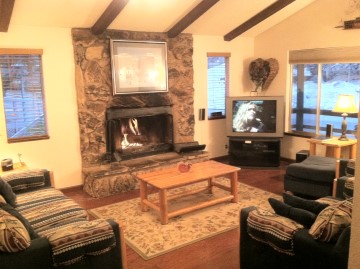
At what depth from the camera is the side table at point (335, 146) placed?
5.13 metres

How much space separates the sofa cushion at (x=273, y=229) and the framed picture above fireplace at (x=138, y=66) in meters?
3.33

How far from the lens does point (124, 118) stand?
17.9ft

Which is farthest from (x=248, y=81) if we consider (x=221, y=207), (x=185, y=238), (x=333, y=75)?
(x=185, y=238)

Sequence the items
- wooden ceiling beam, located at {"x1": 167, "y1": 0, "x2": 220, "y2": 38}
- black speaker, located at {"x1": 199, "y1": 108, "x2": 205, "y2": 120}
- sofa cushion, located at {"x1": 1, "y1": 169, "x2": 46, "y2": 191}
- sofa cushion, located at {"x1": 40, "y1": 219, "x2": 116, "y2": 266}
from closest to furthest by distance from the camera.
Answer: sofa cushion, located at {"x1": 40, "y1": 219, "x2": 116, "y2": 266} → sofa cushion, located at {"x1": 1, "y1": 169, "x2": 46, "y2": 191} → wooden ceiling beam, located at {"x1": 167, "y1": 0, "x2": 220, "y2": 38} → black speaker, located at {"x1": 199, "y1": 108, "x2": 205, "y2": 120}

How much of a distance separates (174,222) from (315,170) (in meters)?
1.85

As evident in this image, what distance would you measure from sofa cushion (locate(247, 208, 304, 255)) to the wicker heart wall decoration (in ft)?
14.0

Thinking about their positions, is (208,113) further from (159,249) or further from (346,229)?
(346,229)

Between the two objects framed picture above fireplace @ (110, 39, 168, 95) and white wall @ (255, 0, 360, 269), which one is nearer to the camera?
framed picture above fireplace @ (110, 39, 168, 95)

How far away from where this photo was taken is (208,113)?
256 inches

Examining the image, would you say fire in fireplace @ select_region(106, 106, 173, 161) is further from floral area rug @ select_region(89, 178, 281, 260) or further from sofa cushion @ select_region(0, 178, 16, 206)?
sofa cushion @ select_region(0, 178, 16, 206)

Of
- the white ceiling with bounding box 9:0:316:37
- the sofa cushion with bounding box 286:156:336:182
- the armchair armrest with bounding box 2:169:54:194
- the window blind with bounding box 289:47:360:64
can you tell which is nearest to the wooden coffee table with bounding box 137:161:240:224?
the sofa cushion with bounding box 286:156:336:182

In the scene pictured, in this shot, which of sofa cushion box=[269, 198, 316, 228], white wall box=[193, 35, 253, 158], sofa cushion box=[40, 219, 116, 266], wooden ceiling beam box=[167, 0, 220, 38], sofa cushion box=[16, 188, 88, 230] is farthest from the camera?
white wall box=[193, 35, 253, 158]

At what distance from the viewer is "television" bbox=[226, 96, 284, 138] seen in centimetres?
601

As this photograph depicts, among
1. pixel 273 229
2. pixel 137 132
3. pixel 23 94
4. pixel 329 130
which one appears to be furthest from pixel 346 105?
pixel 23 94
